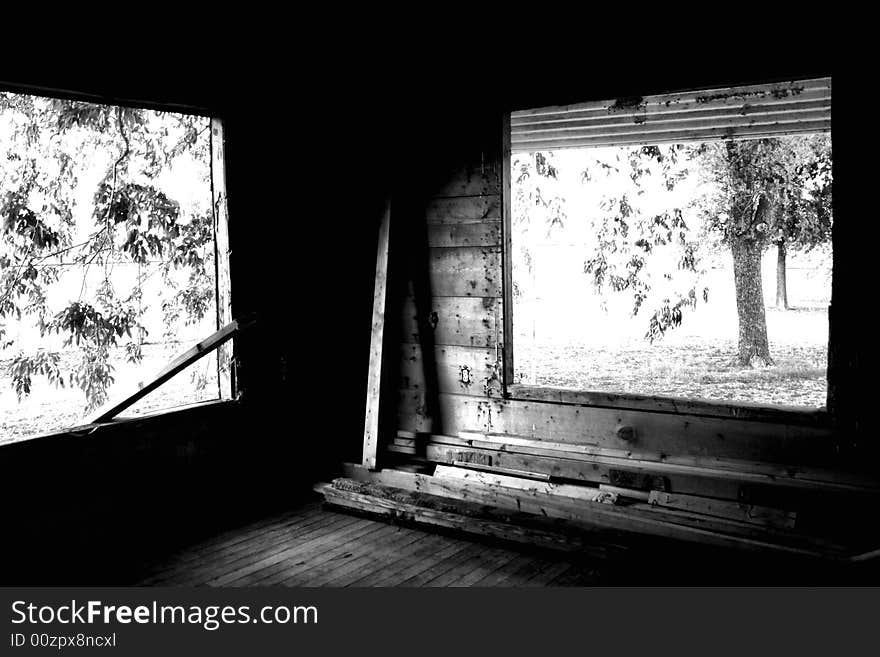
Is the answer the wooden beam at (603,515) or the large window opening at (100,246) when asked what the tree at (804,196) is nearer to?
the wooden beam at (603,515)

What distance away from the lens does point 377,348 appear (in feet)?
16.1

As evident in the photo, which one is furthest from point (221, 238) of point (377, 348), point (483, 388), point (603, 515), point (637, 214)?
point (637, 214)

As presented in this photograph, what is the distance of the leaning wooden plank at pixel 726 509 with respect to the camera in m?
3.65

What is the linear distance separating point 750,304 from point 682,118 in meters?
4.62

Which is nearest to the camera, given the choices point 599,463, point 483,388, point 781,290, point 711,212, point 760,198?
point 599,463

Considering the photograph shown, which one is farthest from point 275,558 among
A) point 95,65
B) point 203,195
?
point 95,65

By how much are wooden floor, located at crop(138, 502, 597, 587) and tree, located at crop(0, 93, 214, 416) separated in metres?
1.38

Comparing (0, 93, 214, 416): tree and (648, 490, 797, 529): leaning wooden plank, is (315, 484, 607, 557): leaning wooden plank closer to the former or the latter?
(648, 490, 797, 529): leaning wooden plank

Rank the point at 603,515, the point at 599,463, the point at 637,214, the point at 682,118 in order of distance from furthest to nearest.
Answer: the point at 637,214, the point at 682,118, the point at 599,463, the point at 603,515

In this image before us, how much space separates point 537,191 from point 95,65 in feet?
17.9

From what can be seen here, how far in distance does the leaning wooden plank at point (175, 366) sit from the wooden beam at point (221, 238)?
13cm

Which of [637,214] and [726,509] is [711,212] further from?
[726,509]

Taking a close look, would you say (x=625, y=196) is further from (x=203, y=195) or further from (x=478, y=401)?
(x=203, y=195)

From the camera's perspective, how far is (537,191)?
8.41 meters
